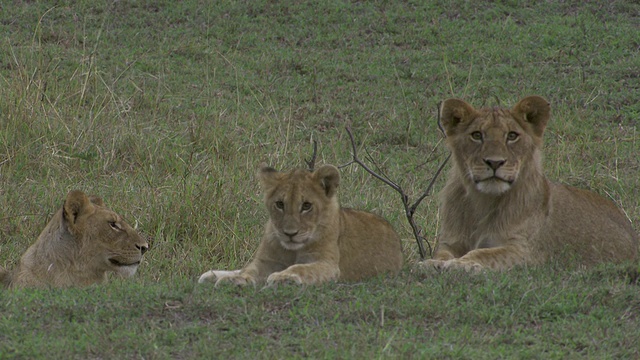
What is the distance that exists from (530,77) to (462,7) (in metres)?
2.13

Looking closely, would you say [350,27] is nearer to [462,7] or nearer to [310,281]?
[462,7]

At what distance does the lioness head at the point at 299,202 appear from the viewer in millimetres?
5918

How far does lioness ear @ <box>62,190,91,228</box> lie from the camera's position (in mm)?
6355

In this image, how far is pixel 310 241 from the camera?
19.7ft

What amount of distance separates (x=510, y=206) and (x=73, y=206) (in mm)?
2482

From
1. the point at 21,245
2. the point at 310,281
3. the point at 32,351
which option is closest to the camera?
the point at 32,351

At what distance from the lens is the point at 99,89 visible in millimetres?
11648

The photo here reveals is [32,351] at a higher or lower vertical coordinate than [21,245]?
higher

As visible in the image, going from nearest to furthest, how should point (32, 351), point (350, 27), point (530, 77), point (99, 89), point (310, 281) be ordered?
point (32, 351), point (310, 281), point (99, 89), point (530, 77), point (350, 27)

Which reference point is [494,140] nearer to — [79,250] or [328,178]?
[328,178]

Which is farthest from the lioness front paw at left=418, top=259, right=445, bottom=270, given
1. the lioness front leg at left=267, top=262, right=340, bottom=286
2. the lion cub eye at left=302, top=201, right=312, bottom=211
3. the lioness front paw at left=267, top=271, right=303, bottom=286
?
the lioness front paw at left=267, top=271, right=303, bottom=286

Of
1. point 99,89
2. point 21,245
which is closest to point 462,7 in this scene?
point 99,89

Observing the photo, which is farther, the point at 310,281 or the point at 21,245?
the point at 21,245

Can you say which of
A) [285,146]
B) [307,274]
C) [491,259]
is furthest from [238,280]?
[285,146]
